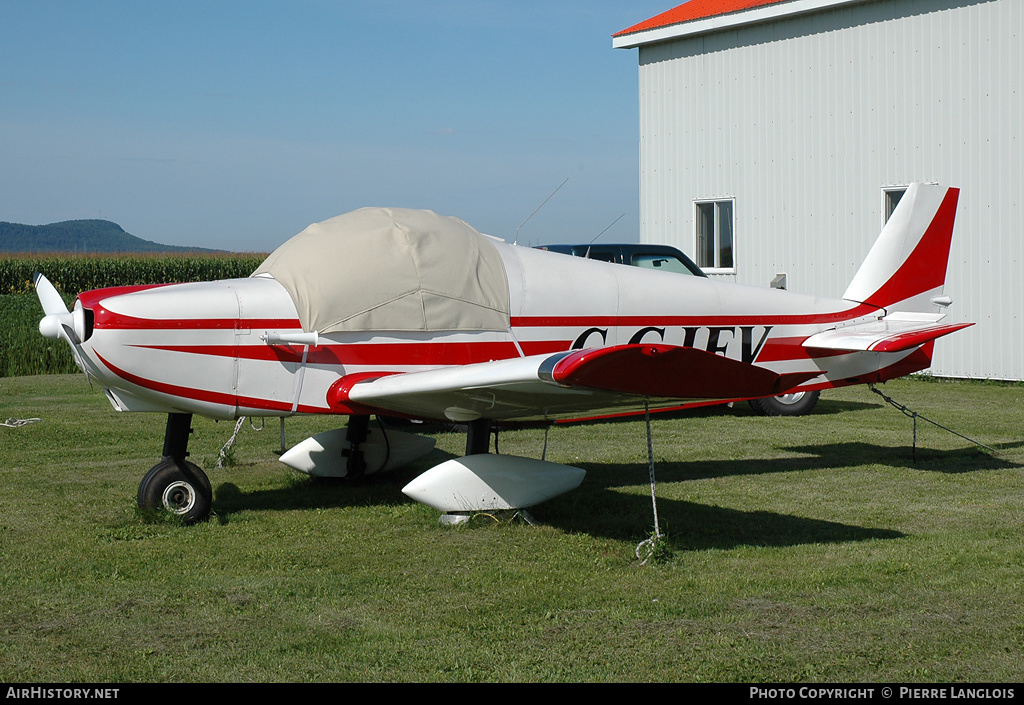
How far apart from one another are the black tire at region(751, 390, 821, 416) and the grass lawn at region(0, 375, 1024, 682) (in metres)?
2.47

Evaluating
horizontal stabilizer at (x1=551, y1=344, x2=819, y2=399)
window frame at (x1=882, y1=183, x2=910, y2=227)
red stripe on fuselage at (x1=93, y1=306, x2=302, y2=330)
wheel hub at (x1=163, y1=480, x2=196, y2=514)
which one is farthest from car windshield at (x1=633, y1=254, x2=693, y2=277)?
horizontal stabilizer at (x1=551, y1=344, x2=819, y2=399)

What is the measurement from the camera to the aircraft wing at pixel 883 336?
24.2 ft

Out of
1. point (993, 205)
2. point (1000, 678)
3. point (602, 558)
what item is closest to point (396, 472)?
point (602, 558)

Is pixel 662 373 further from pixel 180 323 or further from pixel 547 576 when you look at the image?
pixel 180 323

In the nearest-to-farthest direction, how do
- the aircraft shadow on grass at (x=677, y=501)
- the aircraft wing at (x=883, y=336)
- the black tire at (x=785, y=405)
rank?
the aircraft shadow on grass at (x=677, y=501) → the aircraft wing at (x=883, y=336) → the black tire at (x=785, y=405)

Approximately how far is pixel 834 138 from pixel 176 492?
500 inches

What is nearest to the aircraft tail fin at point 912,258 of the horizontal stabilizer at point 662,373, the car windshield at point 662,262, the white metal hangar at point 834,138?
the white metal hangar at point 834,138

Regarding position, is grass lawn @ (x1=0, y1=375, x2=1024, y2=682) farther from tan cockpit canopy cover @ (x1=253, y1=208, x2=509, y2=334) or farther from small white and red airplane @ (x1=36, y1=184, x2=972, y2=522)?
tan cockpit canopy cover @ (x1=253, y1=208, x2=509, y2=334)

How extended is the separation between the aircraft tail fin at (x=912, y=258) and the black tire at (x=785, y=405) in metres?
3.24

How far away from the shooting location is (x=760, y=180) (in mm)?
16797

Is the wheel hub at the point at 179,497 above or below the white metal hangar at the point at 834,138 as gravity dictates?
below

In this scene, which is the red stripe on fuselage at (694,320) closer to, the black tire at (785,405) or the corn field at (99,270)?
the black tire at (785,405)

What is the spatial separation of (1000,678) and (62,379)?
51.6ft

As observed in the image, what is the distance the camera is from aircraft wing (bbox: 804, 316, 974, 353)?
291 inches
